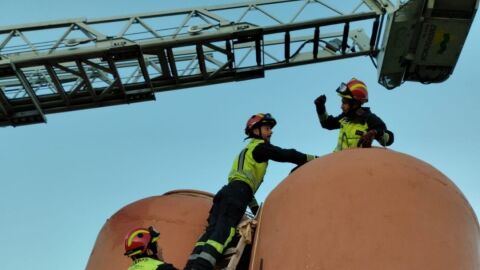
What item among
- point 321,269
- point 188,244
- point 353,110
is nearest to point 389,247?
point 321,269

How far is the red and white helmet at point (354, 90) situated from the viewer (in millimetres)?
8234

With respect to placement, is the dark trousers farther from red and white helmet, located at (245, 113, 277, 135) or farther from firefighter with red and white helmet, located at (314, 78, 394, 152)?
firefighter with red and white helmet, located at (314, 78, 394, 152)

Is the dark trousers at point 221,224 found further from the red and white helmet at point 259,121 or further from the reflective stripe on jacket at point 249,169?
the red and white helmet at point 259,121

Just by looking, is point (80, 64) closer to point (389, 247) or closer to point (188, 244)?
point (188, 244)

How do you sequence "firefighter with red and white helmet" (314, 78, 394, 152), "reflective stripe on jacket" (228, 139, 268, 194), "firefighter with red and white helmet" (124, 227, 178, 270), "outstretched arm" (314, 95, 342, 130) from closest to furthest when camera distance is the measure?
"firefighter with red and white helmet" (124, 227, 178, 270) → "reflective stripe on jacket" (228, 139, 268, 194) → "firefighter with red and white helmet" (314, 78, 394, 152) → "outstretched arm" (314, 95, 342, 130)

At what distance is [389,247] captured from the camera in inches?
213

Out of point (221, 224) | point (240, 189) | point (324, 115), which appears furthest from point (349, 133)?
point (221, 224)

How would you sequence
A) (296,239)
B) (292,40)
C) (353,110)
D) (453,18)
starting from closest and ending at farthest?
(296,239)
(353,110)
(453,18)
(292,40)

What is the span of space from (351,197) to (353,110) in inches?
102

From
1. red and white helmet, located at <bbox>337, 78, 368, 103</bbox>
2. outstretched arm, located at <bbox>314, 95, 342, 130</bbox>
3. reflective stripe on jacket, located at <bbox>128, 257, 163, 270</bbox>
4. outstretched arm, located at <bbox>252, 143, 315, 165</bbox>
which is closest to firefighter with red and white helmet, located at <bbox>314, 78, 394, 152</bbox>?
red and white helmet, located at <bbox>337, 78, 368, 103</bbox>

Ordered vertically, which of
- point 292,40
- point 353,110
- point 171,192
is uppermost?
point 292,40

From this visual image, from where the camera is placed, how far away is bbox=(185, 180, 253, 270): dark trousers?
6.26m

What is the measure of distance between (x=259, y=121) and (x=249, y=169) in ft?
2.10

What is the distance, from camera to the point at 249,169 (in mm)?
7391
